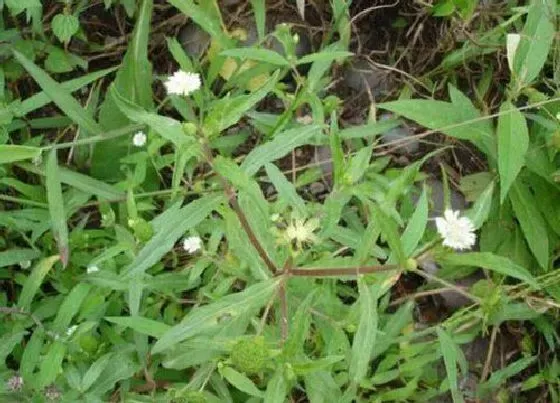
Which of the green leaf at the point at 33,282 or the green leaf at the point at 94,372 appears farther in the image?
the green leaf at the point at 33,282

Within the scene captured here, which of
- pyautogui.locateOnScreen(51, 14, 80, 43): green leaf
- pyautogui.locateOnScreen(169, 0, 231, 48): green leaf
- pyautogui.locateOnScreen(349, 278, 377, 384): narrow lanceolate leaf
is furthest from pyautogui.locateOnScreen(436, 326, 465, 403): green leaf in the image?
pyautogui.locateOnScreen(51, 14, 80, 43): green leaf

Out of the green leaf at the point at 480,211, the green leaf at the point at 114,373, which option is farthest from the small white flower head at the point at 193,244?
the green leaf at the point at 480,211

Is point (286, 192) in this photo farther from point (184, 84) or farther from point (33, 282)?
point (33, 282)

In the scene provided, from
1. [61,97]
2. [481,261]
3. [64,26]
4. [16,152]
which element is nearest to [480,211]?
[481,261]

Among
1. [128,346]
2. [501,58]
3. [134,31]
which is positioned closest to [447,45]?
[501,58]

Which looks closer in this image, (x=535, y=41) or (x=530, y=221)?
(x=535, y=41)

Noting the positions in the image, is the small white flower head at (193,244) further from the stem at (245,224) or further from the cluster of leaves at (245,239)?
the stem at (245,224)

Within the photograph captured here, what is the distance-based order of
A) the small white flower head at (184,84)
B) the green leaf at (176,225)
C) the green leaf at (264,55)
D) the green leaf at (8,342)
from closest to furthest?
1. the green leaf at (176,225)
2. the small white flower head at (184,84)
3. the green leaf at (8,342)
4. the green leaf at (264,55)
